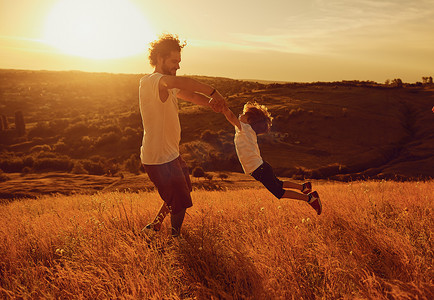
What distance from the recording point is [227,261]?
3232mm

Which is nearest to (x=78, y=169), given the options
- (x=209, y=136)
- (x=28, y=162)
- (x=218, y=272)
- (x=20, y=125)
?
(x=28, y=162)

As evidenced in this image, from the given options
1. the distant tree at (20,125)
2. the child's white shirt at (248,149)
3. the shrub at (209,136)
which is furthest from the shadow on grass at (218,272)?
the distant tree at (20,125)

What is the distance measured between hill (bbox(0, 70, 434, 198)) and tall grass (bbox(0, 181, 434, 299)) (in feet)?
63.5

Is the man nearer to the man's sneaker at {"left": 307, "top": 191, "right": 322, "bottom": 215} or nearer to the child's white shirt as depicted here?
the child's white shirt

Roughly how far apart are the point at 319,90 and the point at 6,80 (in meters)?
91.6

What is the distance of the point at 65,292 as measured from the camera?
2.79m

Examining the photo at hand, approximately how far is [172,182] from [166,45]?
4.33 ft

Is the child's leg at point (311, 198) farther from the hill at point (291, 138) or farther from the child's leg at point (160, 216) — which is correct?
the hill at point (291, 138)

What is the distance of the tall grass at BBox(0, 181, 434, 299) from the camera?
8.60 feet

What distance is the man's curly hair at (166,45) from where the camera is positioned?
11.3ft

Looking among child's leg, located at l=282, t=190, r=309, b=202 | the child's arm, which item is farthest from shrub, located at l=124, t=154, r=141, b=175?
the child's arm

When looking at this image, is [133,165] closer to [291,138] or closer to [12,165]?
[12,165]

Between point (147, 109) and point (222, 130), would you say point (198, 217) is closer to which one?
point (147, 109)

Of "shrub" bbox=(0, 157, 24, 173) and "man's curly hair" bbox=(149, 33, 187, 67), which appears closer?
"man's curly hair" bbox=(149, 33, 187, 67)
